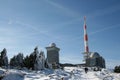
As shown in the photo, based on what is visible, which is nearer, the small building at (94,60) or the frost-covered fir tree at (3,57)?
the frost-covered fir tree at (3,57)

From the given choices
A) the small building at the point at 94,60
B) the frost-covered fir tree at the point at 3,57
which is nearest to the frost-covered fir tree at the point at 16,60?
the frost-covered fir tree at the point at 3,57

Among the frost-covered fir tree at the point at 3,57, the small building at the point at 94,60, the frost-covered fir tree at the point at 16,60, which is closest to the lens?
the frost-covered fir tree at the point at 3,57

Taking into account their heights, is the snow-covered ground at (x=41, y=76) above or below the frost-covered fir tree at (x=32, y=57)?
below

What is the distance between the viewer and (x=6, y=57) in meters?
79.6

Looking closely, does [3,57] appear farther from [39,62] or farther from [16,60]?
[39,62]

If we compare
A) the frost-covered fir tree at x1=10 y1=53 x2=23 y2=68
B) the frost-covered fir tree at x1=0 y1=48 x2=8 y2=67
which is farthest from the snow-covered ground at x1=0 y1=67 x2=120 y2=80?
the frost-covered fir tree at x1=10 y1=53 x2=23 y2=68

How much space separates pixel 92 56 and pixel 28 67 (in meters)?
108

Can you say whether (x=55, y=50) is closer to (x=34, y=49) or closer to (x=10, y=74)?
(x=34, y=49)

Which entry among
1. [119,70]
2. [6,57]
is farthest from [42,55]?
[119,70]

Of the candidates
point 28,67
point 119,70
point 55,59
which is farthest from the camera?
point 55,59

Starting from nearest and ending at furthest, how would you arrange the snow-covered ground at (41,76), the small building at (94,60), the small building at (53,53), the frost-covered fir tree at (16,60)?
the snow-covered ground at (41,76)
the frost-covered fir tree at (16,60)
the small building at (53,53)
the small building at (94,60)

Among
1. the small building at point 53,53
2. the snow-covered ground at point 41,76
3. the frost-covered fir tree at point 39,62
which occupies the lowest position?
the snow-covered ground at point 41,76

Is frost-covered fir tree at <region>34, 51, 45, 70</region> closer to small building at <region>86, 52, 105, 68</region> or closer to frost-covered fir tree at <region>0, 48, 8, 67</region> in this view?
frost-covered fir tree at <region>0, 48, 8, 67</region>

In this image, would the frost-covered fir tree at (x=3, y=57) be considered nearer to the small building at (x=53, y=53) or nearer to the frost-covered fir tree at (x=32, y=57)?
the frost-covered fir tree at (x=32, y=57)
